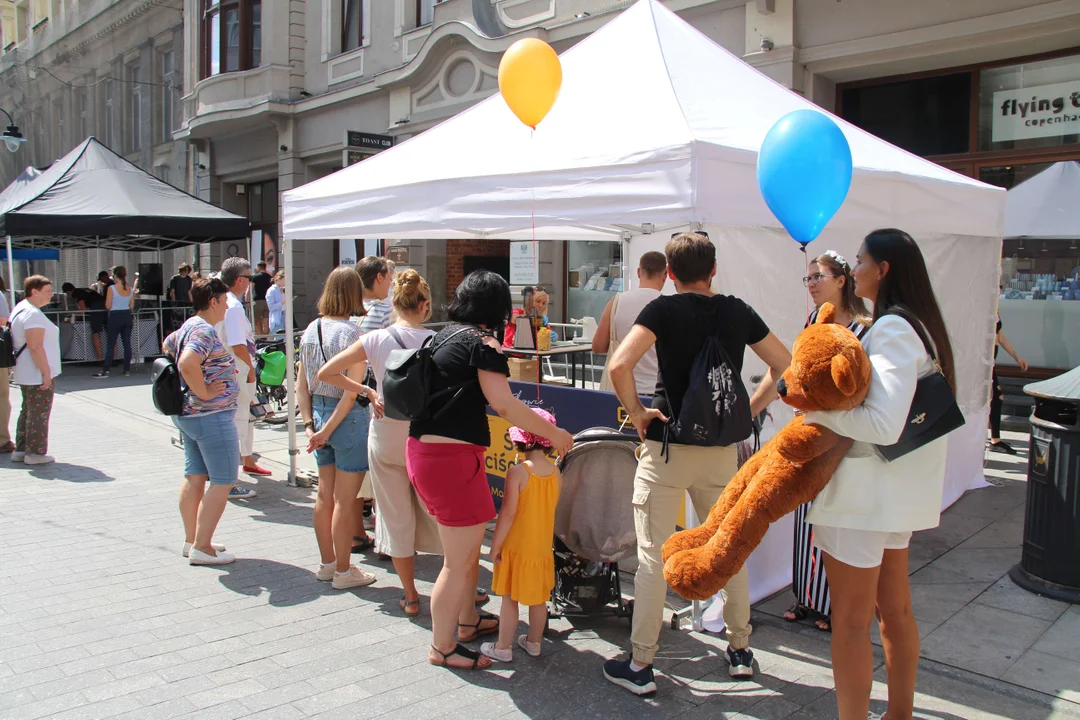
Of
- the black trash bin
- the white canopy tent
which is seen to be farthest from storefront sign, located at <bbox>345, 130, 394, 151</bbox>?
the black trash bin

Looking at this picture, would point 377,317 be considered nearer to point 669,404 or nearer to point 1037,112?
point 669,404

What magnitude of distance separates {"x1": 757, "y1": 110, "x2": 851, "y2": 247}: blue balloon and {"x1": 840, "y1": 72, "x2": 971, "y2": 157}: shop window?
6650mm

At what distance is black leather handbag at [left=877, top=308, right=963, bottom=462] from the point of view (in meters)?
2.64

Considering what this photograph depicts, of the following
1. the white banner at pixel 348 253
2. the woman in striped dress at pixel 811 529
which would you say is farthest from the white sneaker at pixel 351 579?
the white banner at pixel 348 253

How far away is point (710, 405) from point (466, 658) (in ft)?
5.07

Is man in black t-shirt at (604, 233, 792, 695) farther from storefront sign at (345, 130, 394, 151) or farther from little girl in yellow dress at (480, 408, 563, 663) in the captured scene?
storefront sign at (345, 130, 394, 151)

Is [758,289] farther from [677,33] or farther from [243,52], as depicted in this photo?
[243,52]

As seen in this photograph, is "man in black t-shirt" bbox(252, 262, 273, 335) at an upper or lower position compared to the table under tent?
lower

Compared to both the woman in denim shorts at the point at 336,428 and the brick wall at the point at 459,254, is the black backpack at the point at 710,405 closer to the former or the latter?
the woman in denim shorts at the point at 336,428

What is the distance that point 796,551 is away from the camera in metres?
4.14

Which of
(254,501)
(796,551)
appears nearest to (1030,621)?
(796,551)

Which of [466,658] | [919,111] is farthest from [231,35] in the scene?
[466,658]

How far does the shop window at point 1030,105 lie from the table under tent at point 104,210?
1183cm

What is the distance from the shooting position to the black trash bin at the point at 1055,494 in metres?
4.30
